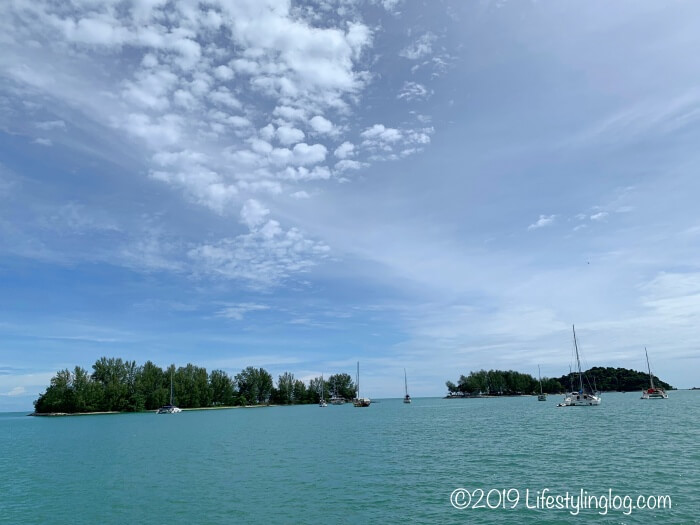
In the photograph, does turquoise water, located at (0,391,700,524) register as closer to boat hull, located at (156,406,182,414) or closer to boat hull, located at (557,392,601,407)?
boat hull, located at (557,392,601,407)

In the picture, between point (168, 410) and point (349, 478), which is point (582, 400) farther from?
point (168, 410)

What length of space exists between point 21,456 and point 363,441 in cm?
4495

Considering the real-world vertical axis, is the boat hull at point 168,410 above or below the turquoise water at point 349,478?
above

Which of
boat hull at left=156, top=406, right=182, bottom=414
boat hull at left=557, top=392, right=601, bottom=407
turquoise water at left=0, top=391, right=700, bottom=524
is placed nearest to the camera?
turquoise water at left=0, top=391, right=700, bottom=524

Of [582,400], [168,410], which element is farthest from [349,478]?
[168,410]

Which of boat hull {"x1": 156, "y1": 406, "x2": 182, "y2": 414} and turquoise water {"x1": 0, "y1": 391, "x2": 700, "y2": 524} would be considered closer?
turquoise water {"x1": 0, "y1": 391, "x2": 700, "y2": 524}

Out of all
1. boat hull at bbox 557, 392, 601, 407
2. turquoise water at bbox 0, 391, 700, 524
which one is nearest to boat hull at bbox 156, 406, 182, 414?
turquoise water at bbox 0, 391, 700, 524

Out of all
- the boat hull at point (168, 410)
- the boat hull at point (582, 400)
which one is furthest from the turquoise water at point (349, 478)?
the boat hull at point (168, 410)

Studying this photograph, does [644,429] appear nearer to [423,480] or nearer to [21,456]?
[423,480]

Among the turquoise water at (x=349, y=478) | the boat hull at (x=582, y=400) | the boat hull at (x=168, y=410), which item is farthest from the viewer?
the boat hull at (x=168, y=410)

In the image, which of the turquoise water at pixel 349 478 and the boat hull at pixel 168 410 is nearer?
the turquoise water at pixel 349 478

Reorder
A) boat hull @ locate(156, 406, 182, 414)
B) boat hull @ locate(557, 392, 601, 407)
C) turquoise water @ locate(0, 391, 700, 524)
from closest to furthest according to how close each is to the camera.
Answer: turquoise water @ locate(0, 391, 700, 524) < boat hull @ locate(557, 392, 601, 407) < boat hull @ locate(156, 406, 182, 414)

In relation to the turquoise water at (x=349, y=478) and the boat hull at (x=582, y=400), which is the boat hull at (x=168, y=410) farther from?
the boat hull at (x=582, y=400)

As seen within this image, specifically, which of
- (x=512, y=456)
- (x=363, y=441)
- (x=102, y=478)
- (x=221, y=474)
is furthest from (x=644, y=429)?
(x=102, y=478)
